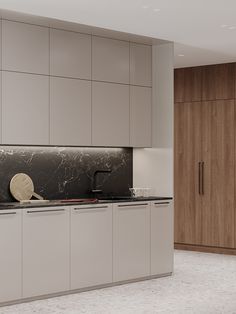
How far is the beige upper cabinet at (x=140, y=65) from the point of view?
27.0ft

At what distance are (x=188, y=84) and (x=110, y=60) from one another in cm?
275

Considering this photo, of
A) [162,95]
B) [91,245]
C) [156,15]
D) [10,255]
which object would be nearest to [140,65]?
[162,95]

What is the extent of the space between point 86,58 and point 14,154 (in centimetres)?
135

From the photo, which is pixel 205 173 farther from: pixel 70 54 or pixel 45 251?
pixel 45 251

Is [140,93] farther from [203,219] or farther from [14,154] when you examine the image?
[203,219]

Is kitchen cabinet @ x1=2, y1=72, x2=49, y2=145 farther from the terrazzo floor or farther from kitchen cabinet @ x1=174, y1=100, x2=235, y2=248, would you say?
kitchen cabinet @ x1=174, y1=100, x2=235, y2=248

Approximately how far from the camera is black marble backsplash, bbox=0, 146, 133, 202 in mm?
7281

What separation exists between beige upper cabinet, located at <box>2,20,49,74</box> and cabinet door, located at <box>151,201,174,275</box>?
2.12 meters

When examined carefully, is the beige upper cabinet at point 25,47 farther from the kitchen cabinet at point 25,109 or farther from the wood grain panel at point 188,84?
the wood grain panel at point 188,84

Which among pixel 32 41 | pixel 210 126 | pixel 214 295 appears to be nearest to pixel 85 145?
pixel 32 41

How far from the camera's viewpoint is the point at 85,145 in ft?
25.0

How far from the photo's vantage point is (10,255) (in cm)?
645

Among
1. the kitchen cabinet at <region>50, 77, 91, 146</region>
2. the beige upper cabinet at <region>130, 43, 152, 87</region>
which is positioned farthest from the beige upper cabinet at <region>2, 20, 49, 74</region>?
the beige upper cabinet at <region>130, 43, 152, 87</region>

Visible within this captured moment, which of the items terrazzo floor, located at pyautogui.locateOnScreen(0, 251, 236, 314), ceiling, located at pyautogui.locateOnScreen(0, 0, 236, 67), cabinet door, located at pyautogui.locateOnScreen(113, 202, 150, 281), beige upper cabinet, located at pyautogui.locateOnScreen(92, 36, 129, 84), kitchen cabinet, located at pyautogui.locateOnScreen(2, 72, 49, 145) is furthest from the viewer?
beige upper cabinet, located at pyautogui.locateOnScreen(92, 36, 129, 84)
